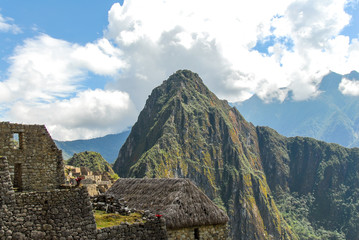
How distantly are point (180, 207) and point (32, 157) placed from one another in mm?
7077

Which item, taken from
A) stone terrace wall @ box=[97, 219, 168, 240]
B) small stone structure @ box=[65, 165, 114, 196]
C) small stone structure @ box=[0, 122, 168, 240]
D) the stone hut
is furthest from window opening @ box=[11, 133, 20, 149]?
small stone structure @ box=[65, 165, 114, 196]

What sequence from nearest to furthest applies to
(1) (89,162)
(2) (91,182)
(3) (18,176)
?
(3) (18,176), (2) (91,182), (1) (89,162)

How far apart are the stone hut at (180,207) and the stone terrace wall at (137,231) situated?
1114mm

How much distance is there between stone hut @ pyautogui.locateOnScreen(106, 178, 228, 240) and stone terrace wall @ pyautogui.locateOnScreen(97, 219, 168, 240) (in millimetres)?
1114

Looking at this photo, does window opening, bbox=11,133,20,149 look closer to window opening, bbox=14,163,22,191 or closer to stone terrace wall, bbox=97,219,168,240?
window opening, bbox=14,163,22,191

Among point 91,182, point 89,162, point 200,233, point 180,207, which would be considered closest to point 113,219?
point 180,207

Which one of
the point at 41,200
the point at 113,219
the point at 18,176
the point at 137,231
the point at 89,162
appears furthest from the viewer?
the point at 89,162

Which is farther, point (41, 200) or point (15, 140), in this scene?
point (15, 140)

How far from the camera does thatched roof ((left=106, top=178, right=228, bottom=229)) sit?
16359 millimetres

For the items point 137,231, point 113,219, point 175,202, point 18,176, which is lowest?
point 137,231

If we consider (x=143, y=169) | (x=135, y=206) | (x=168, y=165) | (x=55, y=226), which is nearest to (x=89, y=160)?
(x=143, y=169)

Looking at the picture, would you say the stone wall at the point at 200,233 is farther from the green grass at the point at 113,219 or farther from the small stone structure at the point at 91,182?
the small stone structure at the point at 91,182

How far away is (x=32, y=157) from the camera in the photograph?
13.8m

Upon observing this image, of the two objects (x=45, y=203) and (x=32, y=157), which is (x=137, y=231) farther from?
(x=32, y=157)
